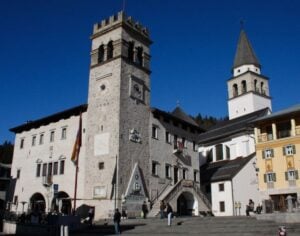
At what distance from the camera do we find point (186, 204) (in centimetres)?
4362

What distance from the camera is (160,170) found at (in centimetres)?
4109

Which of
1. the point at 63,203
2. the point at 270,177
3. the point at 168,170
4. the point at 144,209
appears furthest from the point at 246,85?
the point at 63,203

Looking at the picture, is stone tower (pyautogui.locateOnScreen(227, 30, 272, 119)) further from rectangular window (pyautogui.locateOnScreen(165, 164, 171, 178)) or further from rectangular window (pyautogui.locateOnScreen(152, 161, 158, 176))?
rectangular window (pyautogui.locateOnScreen(152, 161, 158, 176))

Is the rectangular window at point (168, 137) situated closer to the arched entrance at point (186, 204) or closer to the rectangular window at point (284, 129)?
the arched entrance at point (186, 204)

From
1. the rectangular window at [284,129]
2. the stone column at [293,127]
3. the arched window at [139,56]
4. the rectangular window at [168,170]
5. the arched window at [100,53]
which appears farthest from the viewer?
the arched window at [139,56]

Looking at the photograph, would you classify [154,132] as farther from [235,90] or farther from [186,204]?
[235,90]

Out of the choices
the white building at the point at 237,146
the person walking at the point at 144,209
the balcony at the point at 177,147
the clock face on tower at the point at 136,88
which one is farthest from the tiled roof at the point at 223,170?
the clock face on tower at the point at 136,88

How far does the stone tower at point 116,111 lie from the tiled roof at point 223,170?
12510 mm

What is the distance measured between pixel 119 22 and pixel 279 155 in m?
22.7

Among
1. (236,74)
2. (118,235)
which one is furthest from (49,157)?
(236,74)

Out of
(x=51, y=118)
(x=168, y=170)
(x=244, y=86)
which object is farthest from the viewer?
(x=244, y=86)

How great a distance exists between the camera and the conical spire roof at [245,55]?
8162 centimetres

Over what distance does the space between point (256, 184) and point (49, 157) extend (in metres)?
25.7

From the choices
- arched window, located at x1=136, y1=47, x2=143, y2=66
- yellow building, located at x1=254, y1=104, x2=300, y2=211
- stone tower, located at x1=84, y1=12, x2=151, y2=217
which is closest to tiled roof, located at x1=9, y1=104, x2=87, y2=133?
stone tower, located at x1=84, y1=12, x2=151, y2=217
